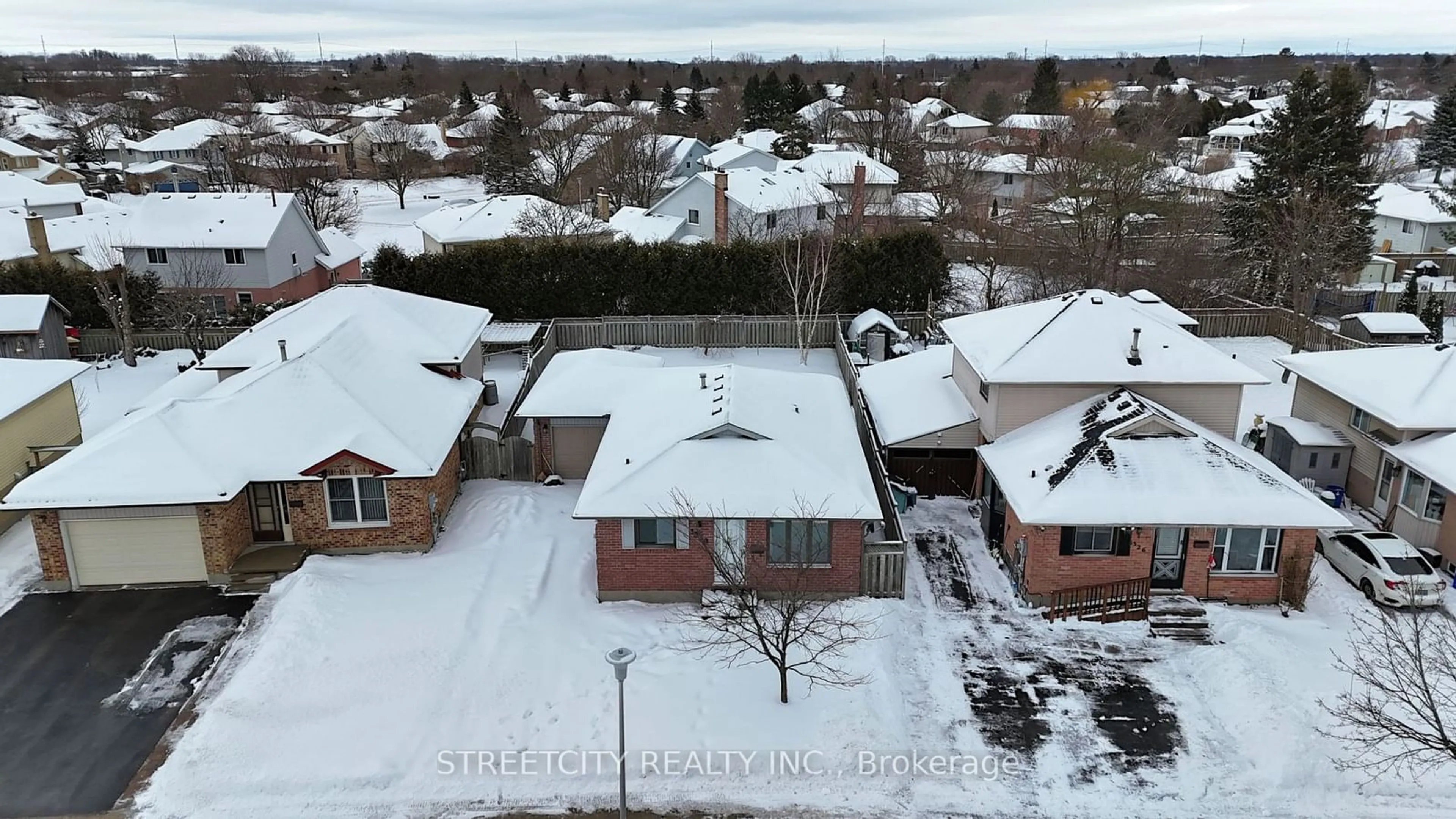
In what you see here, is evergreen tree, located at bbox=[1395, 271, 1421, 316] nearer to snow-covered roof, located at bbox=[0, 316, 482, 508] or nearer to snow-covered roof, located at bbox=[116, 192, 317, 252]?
snow-covered roof, located at bbox=[0, 316, 482, 508]

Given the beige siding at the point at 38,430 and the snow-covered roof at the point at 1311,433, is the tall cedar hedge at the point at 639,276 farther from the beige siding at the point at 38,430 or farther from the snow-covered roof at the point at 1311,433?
the snow-covered roof at the point at 1311,433

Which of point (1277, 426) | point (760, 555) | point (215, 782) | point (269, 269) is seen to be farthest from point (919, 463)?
point (269, 269)

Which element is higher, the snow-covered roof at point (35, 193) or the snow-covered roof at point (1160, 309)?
the snow-covered roof at point (35, 193)

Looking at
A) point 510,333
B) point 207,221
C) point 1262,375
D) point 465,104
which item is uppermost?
point 465,104

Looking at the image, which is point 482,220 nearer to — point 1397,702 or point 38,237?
point 38,237

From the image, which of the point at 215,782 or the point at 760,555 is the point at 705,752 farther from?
the point at 215,782

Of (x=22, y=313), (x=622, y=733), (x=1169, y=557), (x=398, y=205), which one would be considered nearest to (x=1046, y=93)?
(x=398, y=205)

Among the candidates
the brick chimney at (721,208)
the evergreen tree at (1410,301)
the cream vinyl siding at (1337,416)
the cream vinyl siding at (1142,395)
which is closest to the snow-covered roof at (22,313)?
the brick chimney at (721,208)
